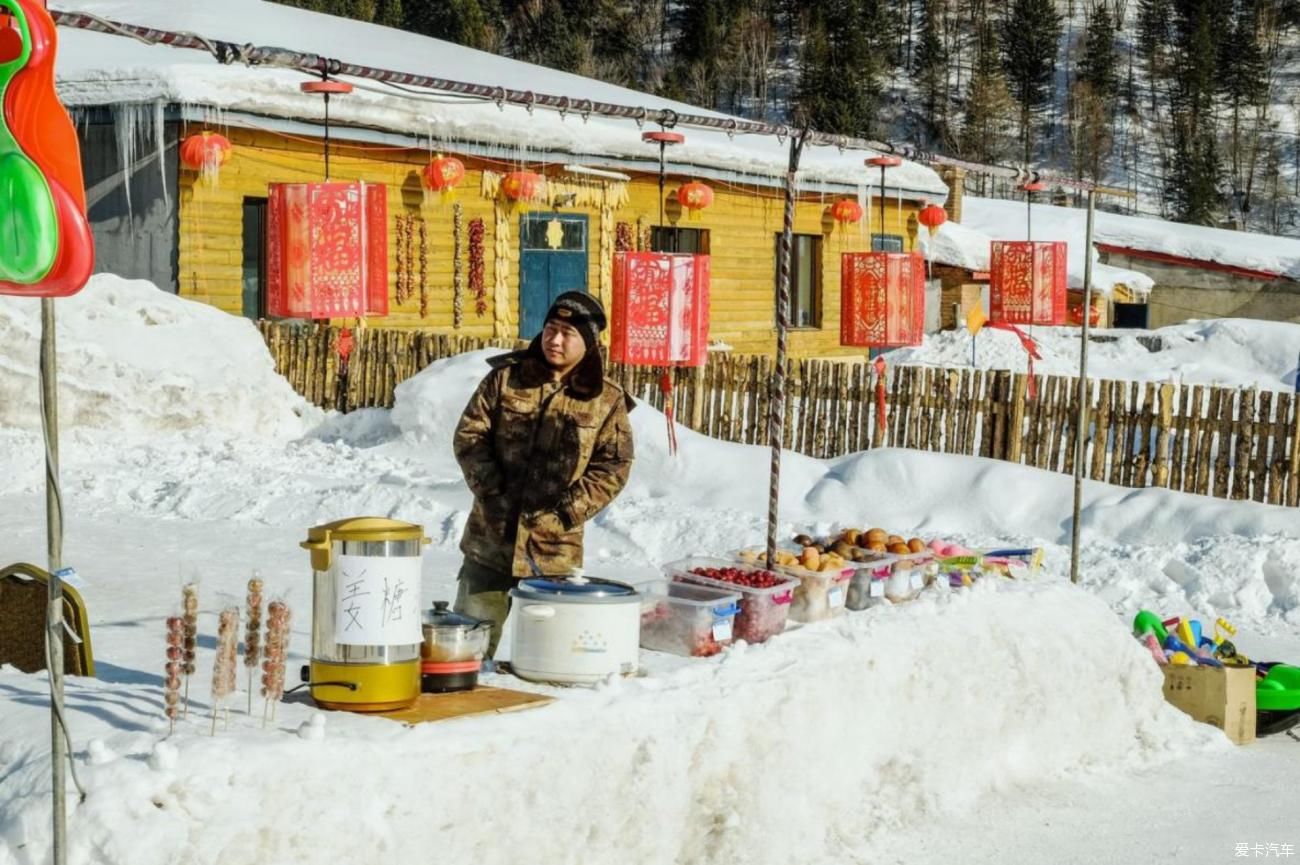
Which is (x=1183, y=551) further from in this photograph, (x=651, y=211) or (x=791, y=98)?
(x=791, y=98)

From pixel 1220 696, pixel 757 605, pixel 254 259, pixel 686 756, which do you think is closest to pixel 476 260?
pixel 254 259

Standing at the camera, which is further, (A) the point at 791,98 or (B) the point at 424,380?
(A) the point at 791,98

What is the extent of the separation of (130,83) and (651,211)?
25.0 ft

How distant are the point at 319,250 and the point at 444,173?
21.0 ft

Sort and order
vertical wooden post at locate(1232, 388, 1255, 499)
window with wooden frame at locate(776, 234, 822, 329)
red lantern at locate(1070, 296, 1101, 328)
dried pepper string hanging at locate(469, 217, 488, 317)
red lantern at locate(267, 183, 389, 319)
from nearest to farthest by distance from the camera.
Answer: red lantern at locate(267, 183, 389, 319), vertical wooden post at locate(1232, 388, 1255, 499), dried pepper string hanging at locate(469, 217, 488, 317), window with wooden frame at locate(776, 234, 822, 329), red lantern at locate(1070, 296, 1101, 328)

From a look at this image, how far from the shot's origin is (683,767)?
5.38 metres

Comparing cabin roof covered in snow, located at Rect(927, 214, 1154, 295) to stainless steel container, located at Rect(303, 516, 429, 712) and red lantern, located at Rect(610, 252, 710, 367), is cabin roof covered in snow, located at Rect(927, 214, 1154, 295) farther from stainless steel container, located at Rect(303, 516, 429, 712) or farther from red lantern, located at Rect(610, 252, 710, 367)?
stainless steel container, located at Rect(303, 516, 429, 712)

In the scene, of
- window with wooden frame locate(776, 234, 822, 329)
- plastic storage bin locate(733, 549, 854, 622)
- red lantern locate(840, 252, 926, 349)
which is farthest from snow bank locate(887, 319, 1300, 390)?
plastic storage bin locate(733, 549, 854, 622)

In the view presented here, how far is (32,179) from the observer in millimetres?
3883

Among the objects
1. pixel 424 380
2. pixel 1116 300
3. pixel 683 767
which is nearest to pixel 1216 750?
pixel 683 767

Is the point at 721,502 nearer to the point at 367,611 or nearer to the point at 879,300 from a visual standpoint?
the point at 879,300

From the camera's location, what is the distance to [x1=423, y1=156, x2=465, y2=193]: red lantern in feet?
59.8

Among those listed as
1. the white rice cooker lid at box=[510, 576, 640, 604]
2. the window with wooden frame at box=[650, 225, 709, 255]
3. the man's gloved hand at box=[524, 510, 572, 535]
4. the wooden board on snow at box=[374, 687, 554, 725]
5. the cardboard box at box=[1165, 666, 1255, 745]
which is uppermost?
the window with wooden frame at box=[650, 225, 709, 255]

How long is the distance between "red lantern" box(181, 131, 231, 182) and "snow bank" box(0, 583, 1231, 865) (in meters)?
11.3
